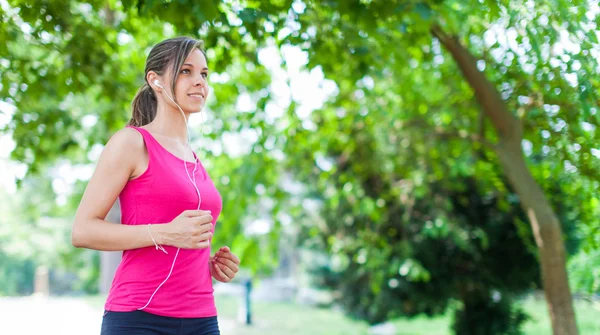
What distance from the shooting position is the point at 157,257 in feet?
6.28

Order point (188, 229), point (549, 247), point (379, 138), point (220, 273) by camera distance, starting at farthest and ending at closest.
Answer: point (379, 138)
point (549, 247)
point (220, 273)
point (188, 229)

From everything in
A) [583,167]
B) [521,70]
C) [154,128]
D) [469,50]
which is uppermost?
[469,50]

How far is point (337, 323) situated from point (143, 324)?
36.0 ft

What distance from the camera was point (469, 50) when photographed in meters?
5.02

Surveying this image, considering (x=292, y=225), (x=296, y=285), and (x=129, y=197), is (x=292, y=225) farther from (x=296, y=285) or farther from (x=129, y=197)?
(x=296, y=285)

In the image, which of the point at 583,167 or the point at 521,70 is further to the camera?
the point at 521,70

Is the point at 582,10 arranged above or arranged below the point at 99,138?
below

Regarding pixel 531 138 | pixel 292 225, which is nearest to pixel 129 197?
pixel 531 138

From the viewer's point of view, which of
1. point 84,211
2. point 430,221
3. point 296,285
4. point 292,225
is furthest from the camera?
point 296,285

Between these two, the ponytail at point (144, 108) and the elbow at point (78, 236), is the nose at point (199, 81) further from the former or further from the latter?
the elbow at point (78, 236)

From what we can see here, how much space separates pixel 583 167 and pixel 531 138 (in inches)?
48.2

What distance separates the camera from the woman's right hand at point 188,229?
1.84 meters

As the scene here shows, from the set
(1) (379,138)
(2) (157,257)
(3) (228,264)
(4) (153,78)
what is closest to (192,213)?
(2) (157,257)

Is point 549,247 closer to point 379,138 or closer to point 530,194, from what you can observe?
point 530,194
